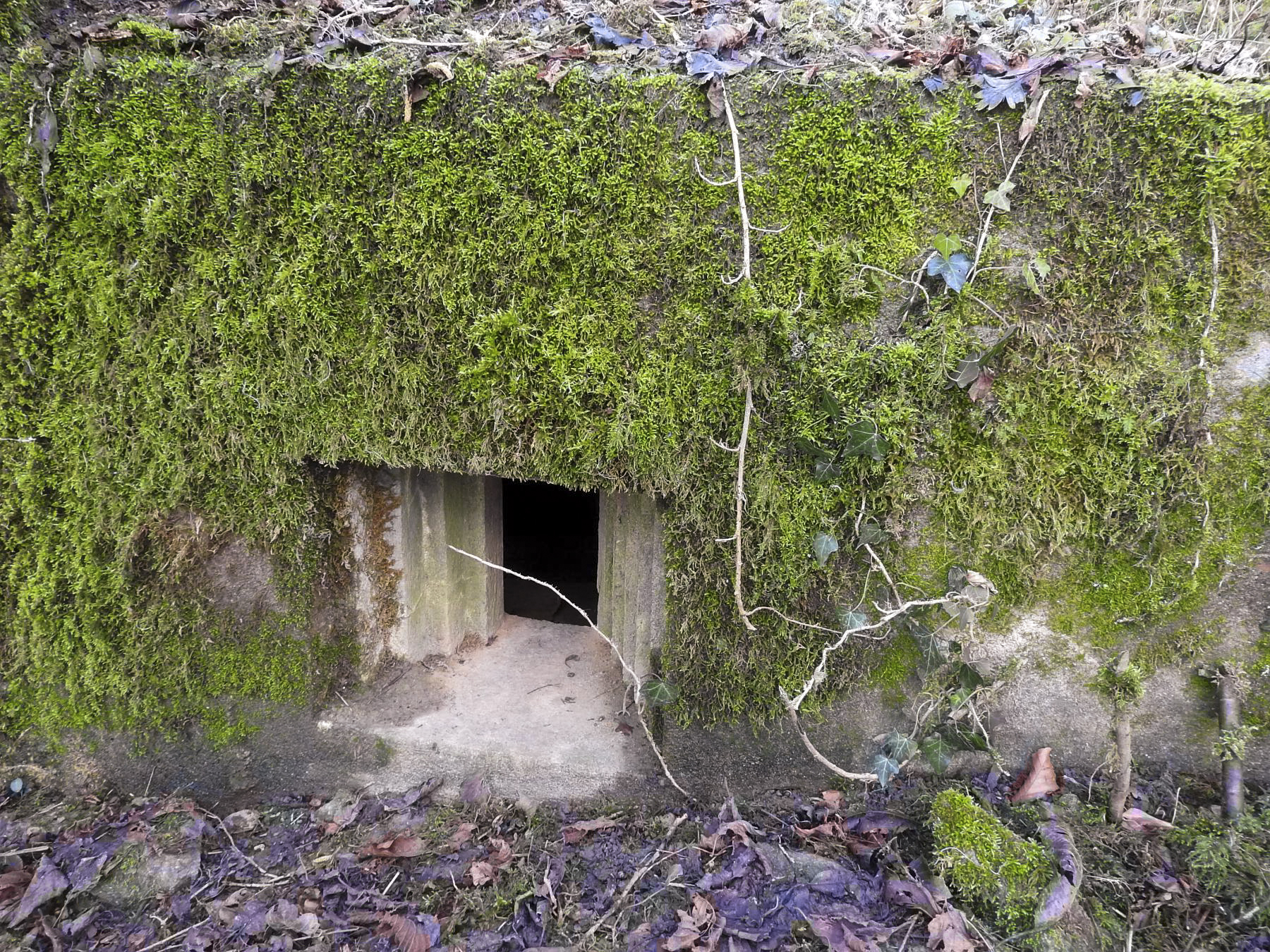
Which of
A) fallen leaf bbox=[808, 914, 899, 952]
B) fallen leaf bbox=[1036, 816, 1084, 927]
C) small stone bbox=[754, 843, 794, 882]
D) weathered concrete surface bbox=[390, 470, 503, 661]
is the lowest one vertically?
fallen leaf bbox=[808, 914, 899, 952]

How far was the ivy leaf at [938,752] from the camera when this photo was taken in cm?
221

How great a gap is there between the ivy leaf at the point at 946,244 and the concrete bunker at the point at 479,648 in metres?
1.21

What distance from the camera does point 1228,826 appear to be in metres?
2.05

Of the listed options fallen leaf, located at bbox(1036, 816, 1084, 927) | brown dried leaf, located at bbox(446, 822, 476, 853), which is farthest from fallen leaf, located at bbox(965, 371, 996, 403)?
brown dried leaf, located at bbox(446, 822, 476, 853)

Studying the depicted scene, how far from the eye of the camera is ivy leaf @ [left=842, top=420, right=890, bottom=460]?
2.05 metres

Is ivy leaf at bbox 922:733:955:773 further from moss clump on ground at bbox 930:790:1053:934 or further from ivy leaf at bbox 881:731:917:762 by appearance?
moss clump on ground at bbox 930:790:1053:934

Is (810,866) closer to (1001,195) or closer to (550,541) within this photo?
(1001,195)

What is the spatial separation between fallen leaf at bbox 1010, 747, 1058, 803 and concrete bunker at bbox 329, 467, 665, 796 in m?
1.36

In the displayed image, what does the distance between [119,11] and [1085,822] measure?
433 cm

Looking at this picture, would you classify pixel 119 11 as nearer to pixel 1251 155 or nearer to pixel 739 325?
pixel 739 325

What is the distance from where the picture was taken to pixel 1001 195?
1.95 m

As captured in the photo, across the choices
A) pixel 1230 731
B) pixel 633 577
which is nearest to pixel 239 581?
pixel 633 577

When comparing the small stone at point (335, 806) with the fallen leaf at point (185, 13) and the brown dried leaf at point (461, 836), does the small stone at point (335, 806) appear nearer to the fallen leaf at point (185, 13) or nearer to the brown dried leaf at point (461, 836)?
the brown dried leaf at point (461, 836)

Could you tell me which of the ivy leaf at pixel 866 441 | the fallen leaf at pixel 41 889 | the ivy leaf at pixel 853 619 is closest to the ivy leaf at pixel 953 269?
the ivy leaf at pixel 866 441
